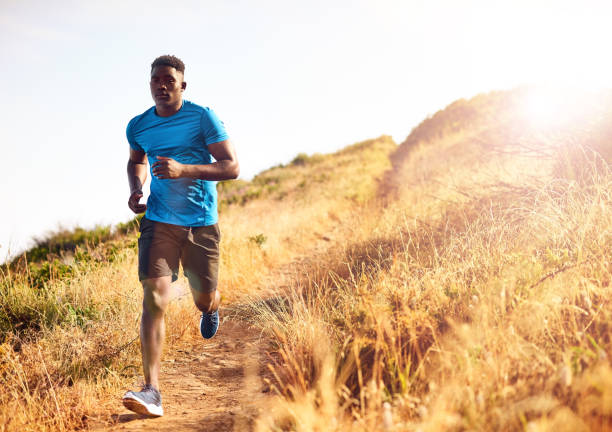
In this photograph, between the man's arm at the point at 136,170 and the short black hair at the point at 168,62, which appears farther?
the man's arm at the point at 136,170

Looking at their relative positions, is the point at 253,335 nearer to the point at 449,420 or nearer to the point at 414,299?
the point at 414,299

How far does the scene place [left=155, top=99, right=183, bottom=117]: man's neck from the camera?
3.31 m

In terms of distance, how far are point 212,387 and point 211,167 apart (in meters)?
1.74

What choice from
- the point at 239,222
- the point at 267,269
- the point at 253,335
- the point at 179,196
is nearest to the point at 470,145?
the point at 239,222

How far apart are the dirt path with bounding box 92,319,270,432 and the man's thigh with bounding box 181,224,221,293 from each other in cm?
74

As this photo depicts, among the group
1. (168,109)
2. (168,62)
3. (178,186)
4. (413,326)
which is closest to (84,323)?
(178,186)

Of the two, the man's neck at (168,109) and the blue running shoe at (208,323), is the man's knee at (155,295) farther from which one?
the man's neck at (168,109)

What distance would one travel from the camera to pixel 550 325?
2.38 m

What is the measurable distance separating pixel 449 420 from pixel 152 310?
6.85ft

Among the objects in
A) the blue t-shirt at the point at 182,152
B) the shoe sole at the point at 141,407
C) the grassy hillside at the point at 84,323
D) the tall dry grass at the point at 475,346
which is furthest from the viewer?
the blue t-shirt at the point at 182,152

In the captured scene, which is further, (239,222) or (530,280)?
(239,222)

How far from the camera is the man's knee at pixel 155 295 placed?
2.90 m

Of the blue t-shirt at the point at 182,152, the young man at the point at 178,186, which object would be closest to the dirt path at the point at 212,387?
the young man at the point at 178,186

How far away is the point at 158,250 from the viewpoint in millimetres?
3074
